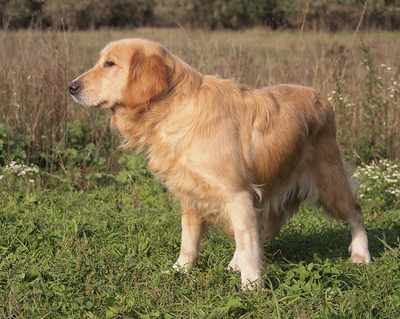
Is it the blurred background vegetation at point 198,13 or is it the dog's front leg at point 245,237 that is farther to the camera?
the blurred background vegetation at point 198,13

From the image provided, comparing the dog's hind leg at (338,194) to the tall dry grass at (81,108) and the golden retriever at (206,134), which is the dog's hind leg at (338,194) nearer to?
the golden retriever at (206,134)

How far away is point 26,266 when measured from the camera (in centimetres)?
294

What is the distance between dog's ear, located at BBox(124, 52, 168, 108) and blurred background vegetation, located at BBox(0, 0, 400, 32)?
2.64m

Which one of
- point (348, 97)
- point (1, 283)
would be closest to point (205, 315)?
point (1, 283)

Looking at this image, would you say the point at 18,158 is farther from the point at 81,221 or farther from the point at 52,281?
the point at 52,281

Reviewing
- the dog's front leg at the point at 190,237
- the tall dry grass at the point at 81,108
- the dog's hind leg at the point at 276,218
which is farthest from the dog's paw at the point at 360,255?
the tall dry grass at the point at 81,108

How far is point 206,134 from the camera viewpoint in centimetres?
274

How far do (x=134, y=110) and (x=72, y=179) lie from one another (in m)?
2.18

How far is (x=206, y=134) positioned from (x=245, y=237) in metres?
0.72

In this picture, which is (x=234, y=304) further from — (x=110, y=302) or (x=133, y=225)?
(x=133, y=225)

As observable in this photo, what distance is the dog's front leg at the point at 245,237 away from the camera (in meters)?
2.77

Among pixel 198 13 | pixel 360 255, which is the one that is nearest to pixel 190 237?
pixel 360 255

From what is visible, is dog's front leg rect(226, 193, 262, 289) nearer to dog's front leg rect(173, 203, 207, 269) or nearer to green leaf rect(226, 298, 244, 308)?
green leaf rect(226, 298, 244, 308)

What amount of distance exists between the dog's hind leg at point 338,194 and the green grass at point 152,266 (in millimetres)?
132
